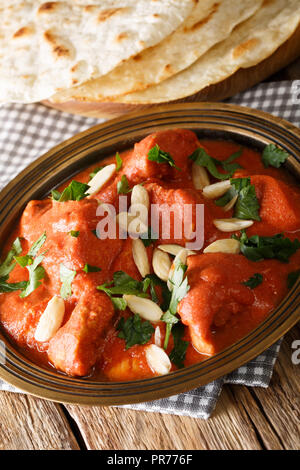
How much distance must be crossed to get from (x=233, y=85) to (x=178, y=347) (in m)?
2.41

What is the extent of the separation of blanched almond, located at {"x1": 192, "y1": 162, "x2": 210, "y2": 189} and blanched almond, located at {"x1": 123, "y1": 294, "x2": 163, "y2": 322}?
89 centimetres

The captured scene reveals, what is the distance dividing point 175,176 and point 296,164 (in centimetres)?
70

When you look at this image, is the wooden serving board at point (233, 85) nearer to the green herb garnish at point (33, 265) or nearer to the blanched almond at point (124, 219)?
the blanched almond at point (124, 219)

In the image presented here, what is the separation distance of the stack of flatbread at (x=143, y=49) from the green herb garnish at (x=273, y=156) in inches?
35.6

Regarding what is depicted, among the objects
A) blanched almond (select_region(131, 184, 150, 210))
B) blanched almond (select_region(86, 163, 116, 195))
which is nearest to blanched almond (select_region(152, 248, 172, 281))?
blanched almond (select_region(131, 184, 150, 210))

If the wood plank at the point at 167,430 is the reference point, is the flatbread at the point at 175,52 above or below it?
above

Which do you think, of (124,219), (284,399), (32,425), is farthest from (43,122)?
(284,399)

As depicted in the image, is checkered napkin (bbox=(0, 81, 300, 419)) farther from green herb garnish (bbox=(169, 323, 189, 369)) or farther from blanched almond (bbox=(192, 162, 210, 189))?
green herb garnish (bbox=(169, 323, 189, 369))

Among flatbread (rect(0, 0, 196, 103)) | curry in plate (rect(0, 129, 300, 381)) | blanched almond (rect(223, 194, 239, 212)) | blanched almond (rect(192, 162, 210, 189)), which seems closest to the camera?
curry in plate (rect(0, 129, 300, 381))

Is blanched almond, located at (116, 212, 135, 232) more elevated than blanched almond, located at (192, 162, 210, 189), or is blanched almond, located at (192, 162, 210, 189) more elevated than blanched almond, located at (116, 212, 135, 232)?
blanched almond, located at (192, 162, 210, 189)

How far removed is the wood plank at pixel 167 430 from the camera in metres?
2.61

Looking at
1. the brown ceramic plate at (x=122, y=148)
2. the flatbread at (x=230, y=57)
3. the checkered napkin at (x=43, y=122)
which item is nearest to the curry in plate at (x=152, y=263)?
the brown ceramic plate at (x=122, y=148)

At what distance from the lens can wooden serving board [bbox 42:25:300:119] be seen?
4.29m

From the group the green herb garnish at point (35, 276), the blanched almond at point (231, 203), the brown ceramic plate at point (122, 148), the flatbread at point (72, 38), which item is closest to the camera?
the brown ceramic plate at point (122, 148)
